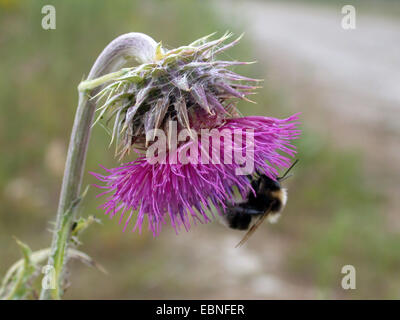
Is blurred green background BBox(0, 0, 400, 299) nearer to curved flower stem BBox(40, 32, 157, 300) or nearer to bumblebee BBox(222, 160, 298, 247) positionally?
bumblebee BBox(222, 160, 298, 247)

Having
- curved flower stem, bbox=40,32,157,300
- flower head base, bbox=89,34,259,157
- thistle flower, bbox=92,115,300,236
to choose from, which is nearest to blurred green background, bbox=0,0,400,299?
curved flower stem, bbox=40,32,157,300

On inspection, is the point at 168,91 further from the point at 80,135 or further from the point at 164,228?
the point at 164,228

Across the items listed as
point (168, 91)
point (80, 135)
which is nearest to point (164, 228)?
point (80, 135)

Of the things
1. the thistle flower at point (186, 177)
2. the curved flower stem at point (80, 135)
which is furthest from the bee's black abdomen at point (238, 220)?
the curved flower stem at point (80, 135)

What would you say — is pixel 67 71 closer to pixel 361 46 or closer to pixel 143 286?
pixel 143 286

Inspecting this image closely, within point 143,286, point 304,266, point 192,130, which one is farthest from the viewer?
point 304,266

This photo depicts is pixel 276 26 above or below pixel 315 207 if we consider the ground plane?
above

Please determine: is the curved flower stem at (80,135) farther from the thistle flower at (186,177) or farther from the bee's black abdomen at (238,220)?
the bee's black abdomen at (238,220)
